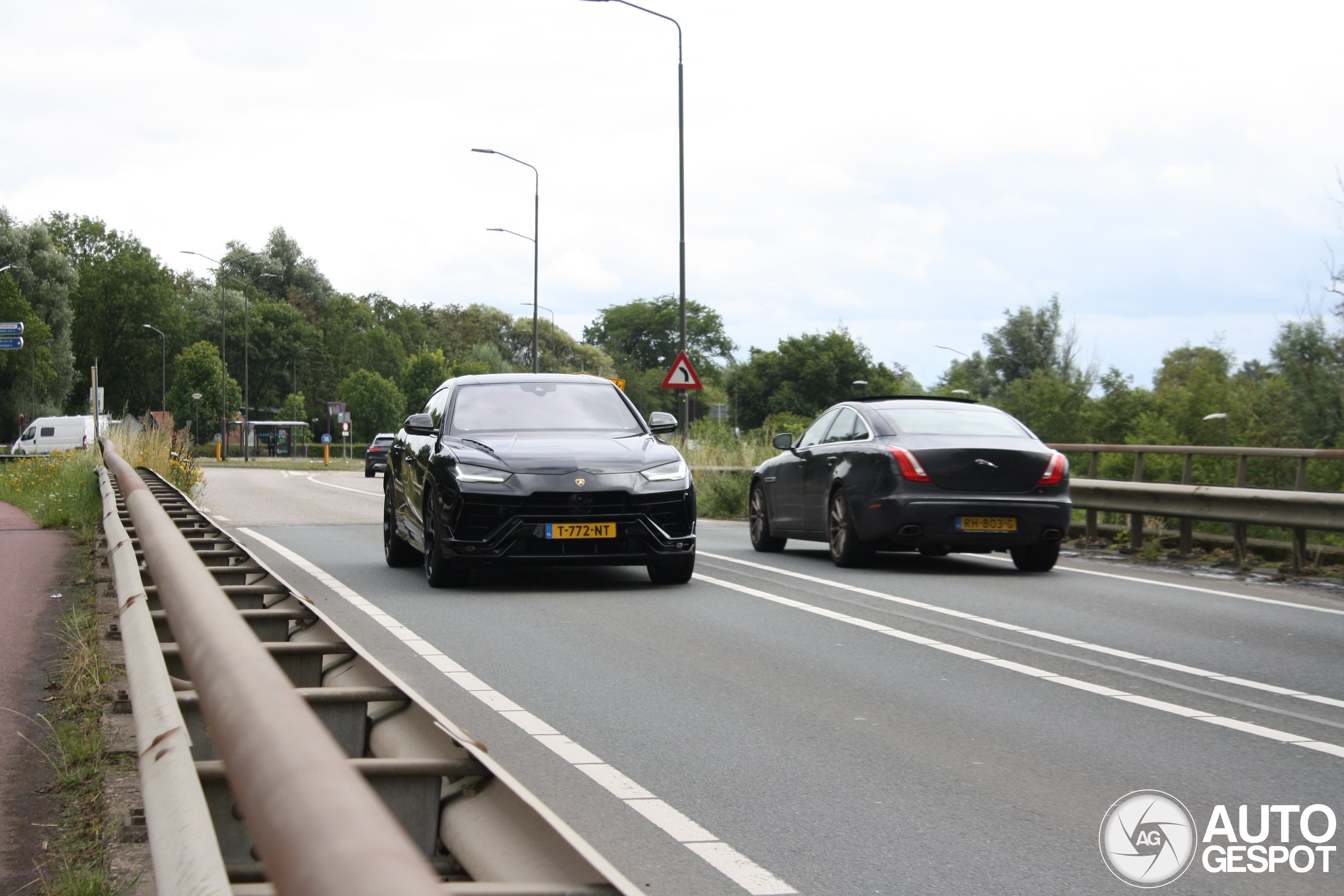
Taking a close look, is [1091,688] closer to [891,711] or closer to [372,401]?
[891,711]

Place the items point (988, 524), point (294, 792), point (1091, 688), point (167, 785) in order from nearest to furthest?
point (294, 792), point (167, 785), point (1091, 688), point (988, 524)

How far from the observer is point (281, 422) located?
87688 mm

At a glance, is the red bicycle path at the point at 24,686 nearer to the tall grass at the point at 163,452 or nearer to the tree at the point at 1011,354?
the tall grass at the point at 163,452

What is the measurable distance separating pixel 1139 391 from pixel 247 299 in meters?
86.0

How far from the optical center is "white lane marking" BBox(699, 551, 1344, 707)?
7.25 metres

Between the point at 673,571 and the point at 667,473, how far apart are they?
827 millimetres

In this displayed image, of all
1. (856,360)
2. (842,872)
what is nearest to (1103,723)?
(842,872)

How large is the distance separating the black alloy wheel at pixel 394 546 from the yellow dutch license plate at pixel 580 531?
98.3 inches

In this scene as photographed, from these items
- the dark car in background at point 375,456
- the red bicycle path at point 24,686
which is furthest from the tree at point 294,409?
the red bicycle path at point 24,686

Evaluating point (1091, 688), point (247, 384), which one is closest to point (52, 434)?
point (247, 384)

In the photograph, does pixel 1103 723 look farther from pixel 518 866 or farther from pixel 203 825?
pixel 203 825

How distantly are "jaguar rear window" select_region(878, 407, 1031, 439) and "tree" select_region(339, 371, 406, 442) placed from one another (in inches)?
3311

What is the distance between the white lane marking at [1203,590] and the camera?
10602mm

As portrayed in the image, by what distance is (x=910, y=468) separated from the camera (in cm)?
1251
